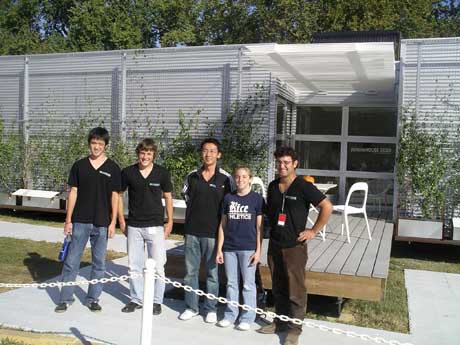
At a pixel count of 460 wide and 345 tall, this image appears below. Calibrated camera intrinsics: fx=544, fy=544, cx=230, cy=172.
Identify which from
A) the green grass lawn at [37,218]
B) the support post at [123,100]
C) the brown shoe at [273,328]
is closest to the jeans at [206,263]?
the brown shoe at [273,328]

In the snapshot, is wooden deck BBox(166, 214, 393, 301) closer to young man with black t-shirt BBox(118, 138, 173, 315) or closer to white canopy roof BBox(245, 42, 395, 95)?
young man with black t-shirt BBox(118, 138, 173, 315)

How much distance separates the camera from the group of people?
14.9ft

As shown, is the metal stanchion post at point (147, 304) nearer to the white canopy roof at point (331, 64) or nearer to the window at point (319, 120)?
the white canopy roof at point (331, 64)

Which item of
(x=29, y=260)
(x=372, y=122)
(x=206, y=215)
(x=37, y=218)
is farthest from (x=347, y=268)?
(x=37, y=218)

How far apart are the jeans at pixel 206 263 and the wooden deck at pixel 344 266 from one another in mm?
645

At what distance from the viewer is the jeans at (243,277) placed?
481 cm

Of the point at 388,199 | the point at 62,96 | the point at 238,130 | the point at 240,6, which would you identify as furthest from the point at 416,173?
the point at 240,6

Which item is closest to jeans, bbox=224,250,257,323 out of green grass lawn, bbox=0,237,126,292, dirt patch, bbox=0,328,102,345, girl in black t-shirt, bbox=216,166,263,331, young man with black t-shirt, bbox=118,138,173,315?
girl in black t-shirt, bbox=216,166,263,331

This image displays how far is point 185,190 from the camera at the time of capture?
5137 millimetres

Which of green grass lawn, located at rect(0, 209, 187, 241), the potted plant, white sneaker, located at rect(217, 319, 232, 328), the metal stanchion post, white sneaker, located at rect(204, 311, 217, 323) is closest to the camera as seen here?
the metal stanchion post

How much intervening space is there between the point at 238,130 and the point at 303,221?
20.9ft

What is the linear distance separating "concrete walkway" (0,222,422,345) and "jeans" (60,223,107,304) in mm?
166

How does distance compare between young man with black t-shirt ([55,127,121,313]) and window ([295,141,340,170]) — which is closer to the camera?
young man with black t-shirt ([55,127,121,313])

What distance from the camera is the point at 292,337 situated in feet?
14.8
